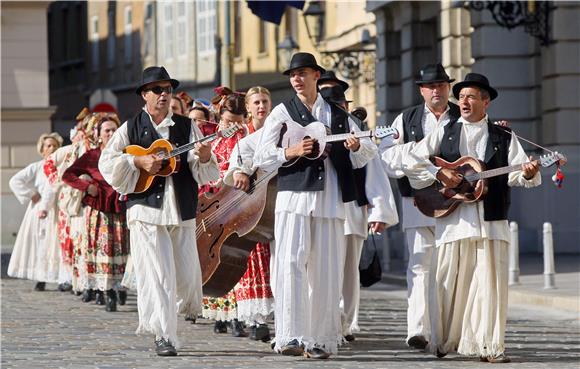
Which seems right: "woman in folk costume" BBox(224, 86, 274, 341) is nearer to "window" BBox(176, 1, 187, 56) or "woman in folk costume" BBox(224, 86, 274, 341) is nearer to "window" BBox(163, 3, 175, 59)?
"window" BBox(176, 1, 187, 56)

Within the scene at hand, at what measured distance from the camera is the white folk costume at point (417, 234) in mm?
13422

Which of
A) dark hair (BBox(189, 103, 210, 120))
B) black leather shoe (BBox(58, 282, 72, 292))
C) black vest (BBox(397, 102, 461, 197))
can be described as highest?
dark hair (BBox(189, 103, 210, 120))

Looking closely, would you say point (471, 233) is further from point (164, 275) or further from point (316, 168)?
point (164, 275)

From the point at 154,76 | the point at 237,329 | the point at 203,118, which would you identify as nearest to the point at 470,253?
the point at 154,76

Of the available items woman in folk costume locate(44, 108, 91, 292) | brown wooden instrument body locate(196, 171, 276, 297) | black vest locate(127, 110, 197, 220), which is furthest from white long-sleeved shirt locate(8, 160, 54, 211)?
black vest locate(127, 110, 197, 220)

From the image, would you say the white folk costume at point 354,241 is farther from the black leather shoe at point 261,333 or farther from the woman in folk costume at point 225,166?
the woman in folk costume at point 225,166

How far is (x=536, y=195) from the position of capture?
27.5m

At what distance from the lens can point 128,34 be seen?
63000mm

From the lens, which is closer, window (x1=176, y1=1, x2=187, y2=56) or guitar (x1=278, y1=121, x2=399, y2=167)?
guitar (x1=278, y1=121, x2=399, y2=167)

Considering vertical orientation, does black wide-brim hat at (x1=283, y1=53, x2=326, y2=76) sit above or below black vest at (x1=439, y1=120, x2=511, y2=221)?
above

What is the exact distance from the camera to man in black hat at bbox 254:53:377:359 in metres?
12.5

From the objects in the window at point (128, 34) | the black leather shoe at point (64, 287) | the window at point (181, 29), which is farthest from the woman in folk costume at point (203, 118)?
the window at point (128, 34)

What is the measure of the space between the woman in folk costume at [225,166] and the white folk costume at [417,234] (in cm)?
170

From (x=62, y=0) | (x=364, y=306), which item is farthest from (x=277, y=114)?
(x=62, y=0)
